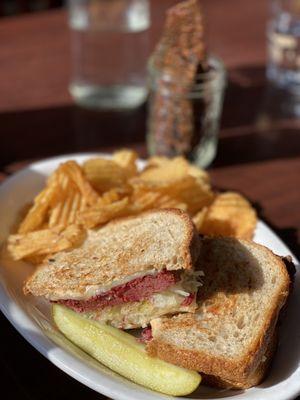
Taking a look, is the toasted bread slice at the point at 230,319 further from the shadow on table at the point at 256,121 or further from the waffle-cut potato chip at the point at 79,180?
the shadow on table at the point at 256,121

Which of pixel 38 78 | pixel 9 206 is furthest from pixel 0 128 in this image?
pixel 9 206

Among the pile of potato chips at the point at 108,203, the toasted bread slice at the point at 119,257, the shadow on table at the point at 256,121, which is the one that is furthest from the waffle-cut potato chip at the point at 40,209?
the shadow on table at the point at 256,121

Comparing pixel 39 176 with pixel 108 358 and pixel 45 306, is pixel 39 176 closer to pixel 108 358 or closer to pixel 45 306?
pixel 45 306

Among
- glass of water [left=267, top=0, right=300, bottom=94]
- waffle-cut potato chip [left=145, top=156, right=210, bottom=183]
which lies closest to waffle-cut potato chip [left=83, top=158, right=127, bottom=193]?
A: waffle-cut potato chip [left=145, top=156, right=210, bottom=183]

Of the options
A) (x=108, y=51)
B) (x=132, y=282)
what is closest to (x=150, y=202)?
(x=132, y=282)

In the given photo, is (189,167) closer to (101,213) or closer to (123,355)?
(101,213)

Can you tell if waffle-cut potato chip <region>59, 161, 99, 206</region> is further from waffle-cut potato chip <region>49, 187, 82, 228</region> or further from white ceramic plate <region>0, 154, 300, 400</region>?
→ white ceramic plate <region>0, 154, 300, 400</region>

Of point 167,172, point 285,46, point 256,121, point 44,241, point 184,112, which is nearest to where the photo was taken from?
point 44,241
